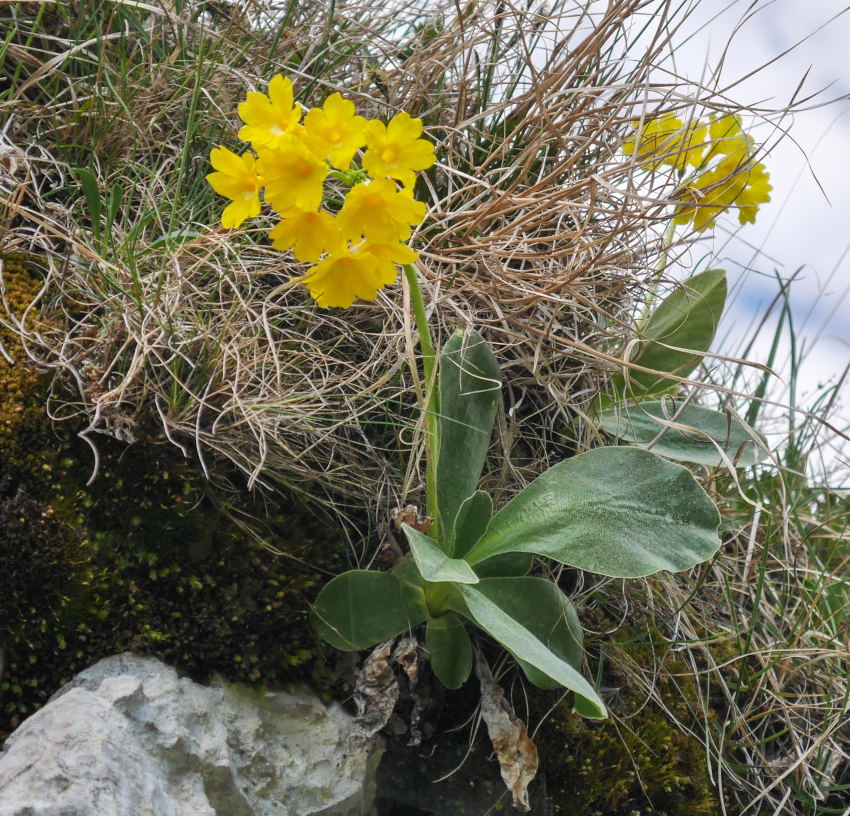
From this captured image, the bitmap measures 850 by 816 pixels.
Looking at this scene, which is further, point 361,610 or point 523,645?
point 361,610

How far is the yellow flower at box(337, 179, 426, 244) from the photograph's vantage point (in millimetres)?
880

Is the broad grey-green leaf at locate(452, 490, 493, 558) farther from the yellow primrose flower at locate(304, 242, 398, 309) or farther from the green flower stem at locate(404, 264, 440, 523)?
the yellow primrose flower at locate(304, 242, 398, 309)

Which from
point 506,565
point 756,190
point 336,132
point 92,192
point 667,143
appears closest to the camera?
point 336,132

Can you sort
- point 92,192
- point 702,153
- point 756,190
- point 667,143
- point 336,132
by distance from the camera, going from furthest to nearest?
point 756,190 → point 702,153 → point 667,143 → point 92,192 → point 336,132

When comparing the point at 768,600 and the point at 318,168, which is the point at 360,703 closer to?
the point at 318,168

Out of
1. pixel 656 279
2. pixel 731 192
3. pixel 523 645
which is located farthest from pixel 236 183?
pixel 731 192

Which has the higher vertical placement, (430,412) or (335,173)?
(335,173)

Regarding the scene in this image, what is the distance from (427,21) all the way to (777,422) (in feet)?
4.67

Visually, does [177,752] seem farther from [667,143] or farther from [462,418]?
[667,143]

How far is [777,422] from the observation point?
2.09 meters

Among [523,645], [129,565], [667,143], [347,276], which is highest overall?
[667,143]

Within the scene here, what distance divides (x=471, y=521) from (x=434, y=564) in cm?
18

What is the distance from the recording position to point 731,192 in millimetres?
1510

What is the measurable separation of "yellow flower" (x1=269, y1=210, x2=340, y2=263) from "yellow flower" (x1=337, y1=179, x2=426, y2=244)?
0.02 m
